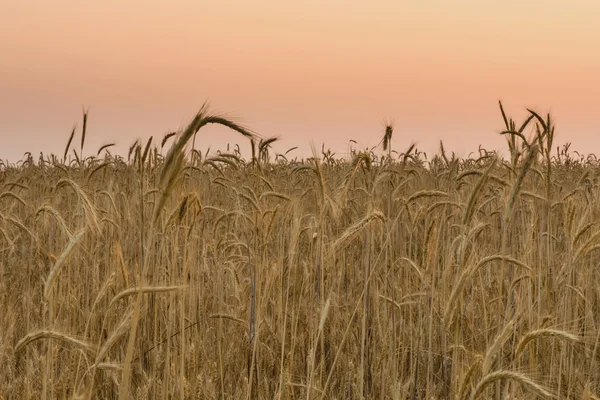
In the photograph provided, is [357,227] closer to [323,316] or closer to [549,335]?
[323,316]

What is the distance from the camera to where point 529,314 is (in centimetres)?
301

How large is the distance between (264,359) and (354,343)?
504 millimetres

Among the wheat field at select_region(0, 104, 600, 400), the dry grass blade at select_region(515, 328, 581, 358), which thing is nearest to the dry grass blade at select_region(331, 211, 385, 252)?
the wheat field at select_region(0, 104, 600, 400)

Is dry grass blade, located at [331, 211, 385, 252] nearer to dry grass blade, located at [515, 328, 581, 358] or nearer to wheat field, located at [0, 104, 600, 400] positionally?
wheat field, located at [0, 104, 600, 400]

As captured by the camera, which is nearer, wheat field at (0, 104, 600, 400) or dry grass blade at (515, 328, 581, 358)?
dry grass blade at (515, 328, 581, 358)

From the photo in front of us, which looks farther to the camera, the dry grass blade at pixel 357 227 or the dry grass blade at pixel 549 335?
the dry grass blade at pixel 357 227

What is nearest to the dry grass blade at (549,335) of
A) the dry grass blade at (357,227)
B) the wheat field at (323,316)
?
the wheat field at (323,316)

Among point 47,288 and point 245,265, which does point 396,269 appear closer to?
point 245,265

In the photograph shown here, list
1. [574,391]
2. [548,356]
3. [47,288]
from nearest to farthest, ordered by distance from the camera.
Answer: [47,288] → [574,391] → [548,356]

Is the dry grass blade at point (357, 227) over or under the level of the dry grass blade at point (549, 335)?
over

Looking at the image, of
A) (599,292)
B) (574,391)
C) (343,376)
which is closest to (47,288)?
(343,376)

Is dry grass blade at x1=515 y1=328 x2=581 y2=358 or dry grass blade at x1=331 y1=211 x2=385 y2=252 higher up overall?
dry grass blade at x1=331 y1=211 x2=385 y2=252

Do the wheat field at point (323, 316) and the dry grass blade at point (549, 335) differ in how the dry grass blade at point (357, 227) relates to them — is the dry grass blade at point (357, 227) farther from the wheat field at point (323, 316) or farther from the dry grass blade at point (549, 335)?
the dry grass blade at point (549, 335)

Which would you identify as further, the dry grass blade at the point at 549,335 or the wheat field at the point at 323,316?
the wheat field at the point at 323,316
